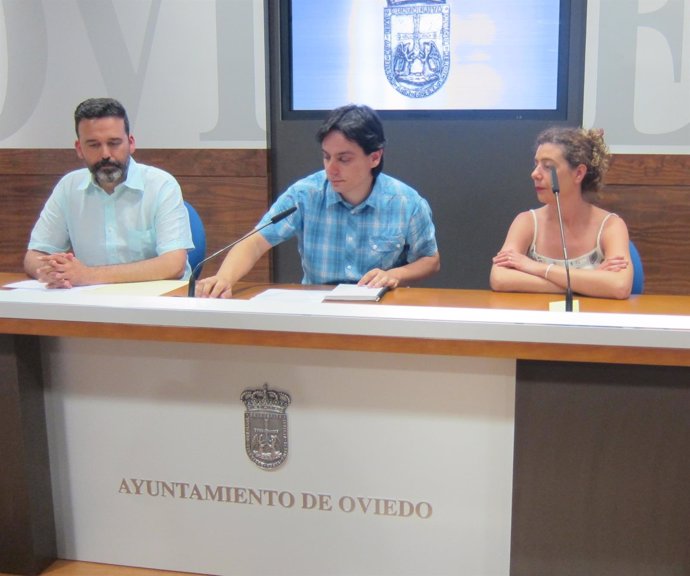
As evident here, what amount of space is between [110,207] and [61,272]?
1.61ft

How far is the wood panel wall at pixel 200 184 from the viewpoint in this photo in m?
3.50

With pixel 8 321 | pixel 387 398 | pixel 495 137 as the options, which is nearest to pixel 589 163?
pixel 495 137

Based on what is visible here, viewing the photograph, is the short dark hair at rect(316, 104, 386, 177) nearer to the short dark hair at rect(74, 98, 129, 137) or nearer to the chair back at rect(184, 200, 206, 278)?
the chair back at rect(184, 200, 206, 278)

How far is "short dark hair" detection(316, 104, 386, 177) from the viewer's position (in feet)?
7.27

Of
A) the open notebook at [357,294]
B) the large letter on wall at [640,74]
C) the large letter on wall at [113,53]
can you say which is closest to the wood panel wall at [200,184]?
the large letter on wall at [113,53]

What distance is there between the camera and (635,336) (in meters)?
1.09

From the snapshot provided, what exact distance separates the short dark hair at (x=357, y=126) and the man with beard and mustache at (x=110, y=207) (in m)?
0.60

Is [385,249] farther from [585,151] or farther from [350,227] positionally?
[585,151]

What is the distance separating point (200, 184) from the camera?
3.57 meters

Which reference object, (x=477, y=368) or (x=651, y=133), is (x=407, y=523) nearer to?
(x=477, y=368)

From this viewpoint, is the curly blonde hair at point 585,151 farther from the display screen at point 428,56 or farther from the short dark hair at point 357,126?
the display screen at point 428,56

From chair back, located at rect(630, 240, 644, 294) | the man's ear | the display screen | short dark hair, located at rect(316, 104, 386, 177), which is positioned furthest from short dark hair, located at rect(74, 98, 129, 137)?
chair back, located at rect(630, 240, 644, 294)

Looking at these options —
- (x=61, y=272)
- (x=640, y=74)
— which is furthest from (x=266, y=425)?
(x=640, y=74)

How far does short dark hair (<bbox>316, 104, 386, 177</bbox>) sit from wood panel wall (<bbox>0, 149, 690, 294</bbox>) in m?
1.26
